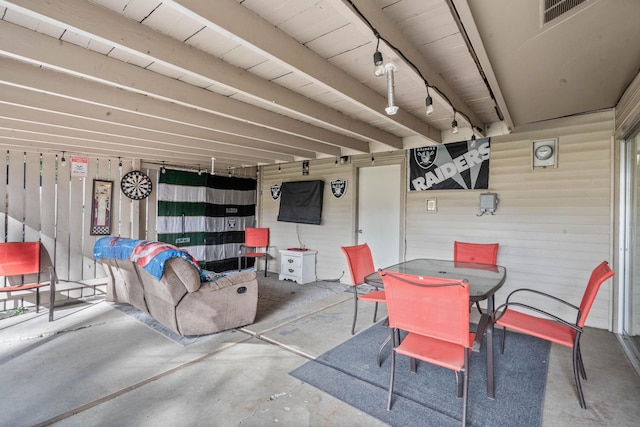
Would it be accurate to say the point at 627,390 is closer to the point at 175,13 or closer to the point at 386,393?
the point at 386,393

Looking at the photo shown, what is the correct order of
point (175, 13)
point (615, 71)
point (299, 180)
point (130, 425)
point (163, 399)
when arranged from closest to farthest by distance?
point (175, 13) → point (130, 425) → point (163, 399) → point (615, 71) → point (299, 180)

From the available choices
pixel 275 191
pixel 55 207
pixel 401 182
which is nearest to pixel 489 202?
pixel 401 182

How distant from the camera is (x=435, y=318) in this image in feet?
5.62

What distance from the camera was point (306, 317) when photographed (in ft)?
11.7

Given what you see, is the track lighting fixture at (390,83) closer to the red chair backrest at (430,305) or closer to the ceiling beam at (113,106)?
the red chair backrest at (430,305)

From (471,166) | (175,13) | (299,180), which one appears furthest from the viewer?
(299,180)

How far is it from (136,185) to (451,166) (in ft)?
16.4

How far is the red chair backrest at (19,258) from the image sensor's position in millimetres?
3766

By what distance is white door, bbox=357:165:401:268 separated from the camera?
4.77 meters

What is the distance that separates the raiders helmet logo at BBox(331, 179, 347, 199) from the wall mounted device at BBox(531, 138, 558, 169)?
2688 mm

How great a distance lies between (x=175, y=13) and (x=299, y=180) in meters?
4.29

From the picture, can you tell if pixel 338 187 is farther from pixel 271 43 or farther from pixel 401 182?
pixel 271 43

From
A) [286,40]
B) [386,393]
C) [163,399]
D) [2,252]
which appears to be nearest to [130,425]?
[163,399]

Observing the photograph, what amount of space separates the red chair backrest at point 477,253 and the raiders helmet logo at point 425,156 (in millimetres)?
1322
